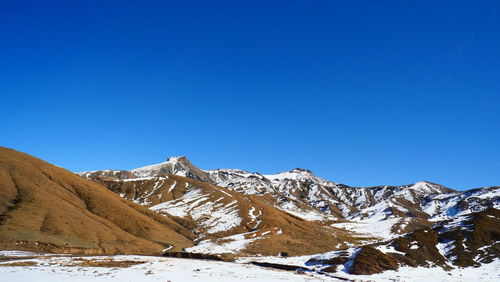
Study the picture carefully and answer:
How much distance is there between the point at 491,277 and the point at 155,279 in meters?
45.8

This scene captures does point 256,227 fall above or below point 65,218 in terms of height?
above

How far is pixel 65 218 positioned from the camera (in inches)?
3221

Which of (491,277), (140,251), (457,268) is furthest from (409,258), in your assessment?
(140,251)

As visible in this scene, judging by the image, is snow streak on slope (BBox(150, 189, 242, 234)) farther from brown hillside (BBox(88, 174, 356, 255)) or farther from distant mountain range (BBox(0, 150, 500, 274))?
distant mountain range (BBox(0, 150, 500, 274))

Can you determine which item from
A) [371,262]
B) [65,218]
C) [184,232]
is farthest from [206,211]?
[371,262]

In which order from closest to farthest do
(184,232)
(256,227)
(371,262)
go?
(371,262), (184,232), (256,227)

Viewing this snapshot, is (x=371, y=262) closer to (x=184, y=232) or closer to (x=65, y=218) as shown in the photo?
(x=65, y=218)

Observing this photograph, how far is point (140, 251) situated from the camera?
8181cm

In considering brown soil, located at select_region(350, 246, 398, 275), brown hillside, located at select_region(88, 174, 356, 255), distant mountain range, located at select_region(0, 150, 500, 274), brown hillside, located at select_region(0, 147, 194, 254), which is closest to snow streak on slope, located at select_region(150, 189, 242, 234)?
brown hillside, located at select_region(88, 174, 356, 255)

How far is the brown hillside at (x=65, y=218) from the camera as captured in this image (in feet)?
234

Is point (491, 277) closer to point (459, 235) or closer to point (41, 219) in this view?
point (459, 235)

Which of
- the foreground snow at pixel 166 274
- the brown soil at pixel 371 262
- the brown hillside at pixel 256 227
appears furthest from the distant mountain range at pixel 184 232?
the foreground snow at pixel 166 274

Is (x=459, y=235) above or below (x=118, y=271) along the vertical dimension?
above

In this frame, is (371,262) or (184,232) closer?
(371,262)
